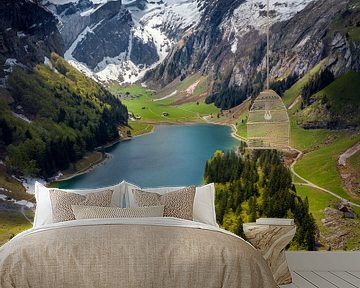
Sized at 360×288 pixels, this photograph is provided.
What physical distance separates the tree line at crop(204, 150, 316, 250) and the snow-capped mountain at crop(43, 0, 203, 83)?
1317mm

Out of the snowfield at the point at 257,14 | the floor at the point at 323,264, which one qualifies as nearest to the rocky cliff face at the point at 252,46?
the snowfield at the point at 257,14

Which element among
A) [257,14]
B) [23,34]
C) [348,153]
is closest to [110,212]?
[23,34]

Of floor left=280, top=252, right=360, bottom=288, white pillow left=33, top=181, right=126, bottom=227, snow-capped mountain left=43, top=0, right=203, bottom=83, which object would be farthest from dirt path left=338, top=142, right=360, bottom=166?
white pillow left=33, top=181, right=126, bottom=227

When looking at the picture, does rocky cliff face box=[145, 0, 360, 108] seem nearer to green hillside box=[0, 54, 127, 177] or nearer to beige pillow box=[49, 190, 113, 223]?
green hillside box=[0, 54, 127, 177]

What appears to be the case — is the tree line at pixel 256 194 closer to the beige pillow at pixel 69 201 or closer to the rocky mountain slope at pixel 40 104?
the rocky mountain slope at pixel 40 104

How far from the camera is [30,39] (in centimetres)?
554

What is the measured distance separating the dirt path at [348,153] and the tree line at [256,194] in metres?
0.50

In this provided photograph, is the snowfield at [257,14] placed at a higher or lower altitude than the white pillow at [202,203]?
higher

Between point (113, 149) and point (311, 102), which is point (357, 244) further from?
point (113, 149)

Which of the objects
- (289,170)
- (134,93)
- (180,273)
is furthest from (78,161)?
(180,273)

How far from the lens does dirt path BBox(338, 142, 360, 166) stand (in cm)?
544

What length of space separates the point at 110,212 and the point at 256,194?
1.83 m

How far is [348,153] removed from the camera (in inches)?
215

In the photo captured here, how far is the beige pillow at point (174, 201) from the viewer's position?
4438 mm
